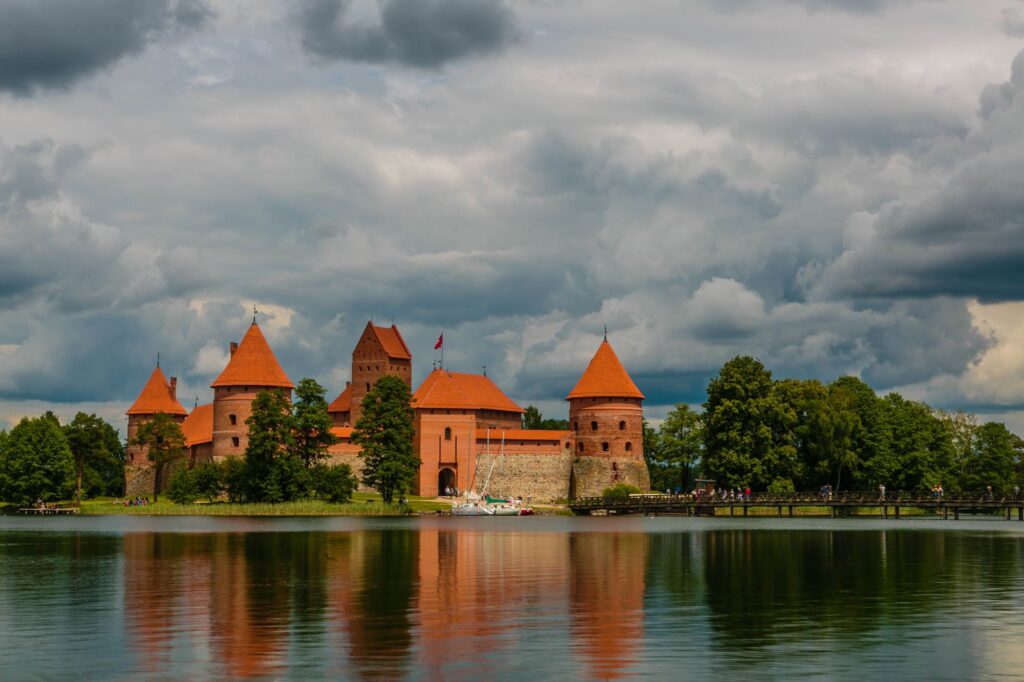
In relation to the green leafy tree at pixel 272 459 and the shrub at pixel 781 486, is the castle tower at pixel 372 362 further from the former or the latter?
the shrub at pixel 781 486

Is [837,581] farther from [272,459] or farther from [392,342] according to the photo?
[392,342]

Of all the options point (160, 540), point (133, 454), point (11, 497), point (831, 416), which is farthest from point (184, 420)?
point (160, 540)

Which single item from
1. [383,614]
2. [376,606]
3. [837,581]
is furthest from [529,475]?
[383,614]

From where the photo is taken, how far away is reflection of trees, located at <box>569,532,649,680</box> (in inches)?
621

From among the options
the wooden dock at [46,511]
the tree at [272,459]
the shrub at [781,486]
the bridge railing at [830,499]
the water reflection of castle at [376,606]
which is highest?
the tree at [272,459]

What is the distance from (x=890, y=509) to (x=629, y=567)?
44441 mm

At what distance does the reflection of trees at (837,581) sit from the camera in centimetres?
1867

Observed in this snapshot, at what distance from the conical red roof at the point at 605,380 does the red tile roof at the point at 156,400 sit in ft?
104

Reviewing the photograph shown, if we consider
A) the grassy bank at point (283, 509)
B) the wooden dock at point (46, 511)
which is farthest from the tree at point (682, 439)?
the wooden dock at point (46, 511)

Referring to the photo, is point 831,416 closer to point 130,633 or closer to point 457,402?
point 457,402

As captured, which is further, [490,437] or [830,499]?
[490,437]

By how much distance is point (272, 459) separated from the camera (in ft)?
221

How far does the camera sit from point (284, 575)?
2700cm

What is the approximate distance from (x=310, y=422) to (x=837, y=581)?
1816 inches
